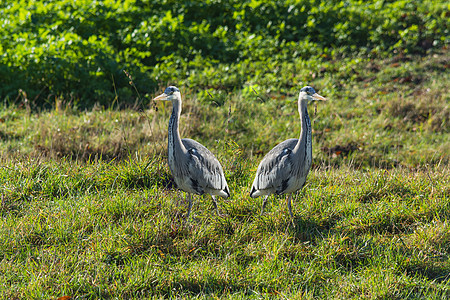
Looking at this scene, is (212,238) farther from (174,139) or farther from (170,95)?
(170,95)

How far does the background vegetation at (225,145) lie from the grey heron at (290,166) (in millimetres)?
320

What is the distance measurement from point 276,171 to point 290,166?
0.15 m

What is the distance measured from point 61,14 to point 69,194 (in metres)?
6.15

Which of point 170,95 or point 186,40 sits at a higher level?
point 186,40

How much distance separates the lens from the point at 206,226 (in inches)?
193

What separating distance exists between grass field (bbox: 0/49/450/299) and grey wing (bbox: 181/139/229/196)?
35cm

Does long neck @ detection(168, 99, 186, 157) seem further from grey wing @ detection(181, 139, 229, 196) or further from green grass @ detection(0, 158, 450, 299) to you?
green grass @ detection(0, 158, 450, 299)

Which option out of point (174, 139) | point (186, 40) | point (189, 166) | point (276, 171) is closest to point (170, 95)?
point (174, 139)

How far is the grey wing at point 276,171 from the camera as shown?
16.2ft

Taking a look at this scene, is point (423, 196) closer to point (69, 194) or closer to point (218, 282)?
point (218, 282)

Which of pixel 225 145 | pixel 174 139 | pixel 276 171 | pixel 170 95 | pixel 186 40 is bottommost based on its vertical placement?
pixel 225 145

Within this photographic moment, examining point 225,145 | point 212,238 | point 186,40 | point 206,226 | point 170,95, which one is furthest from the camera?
point 186,40

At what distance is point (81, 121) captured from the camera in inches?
303

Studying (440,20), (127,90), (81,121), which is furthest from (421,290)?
(440,20)
